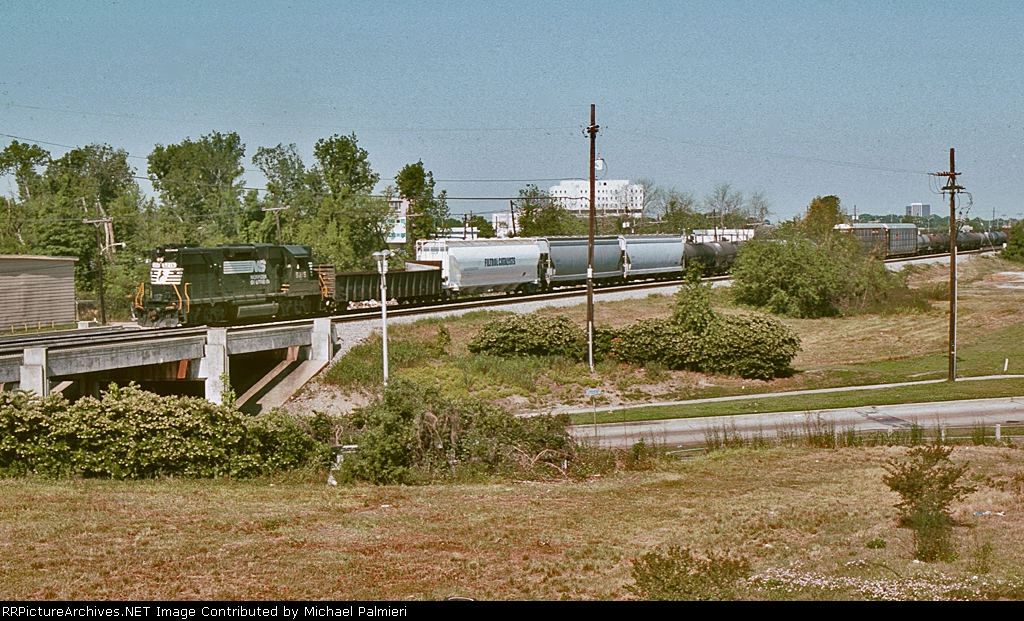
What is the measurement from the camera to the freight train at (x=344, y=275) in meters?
39.6

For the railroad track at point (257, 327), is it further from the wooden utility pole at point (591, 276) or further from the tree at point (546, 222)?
the tree at point (546, 222)

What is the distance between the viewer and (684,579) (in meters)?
11.0

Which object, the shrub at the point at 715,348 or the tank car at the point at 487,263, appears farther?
the tank car at the point at 487,263

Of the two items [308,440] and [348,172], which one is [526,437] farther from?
[348,172]

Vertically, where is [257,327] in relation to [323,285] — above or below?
below

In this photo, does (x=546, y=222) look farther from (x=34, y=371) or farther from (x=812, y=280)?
(x=34, y=371)

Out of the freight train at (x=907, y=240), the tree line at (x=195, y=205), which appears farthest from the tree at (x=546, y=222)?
the freight train at (x=907, y=240)

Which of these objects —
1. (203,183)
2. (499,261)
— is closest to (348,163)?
(203,183)

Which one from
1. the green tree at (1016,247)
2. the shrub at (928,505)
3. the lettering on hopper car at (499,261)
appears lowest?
the shrub at (928,505)

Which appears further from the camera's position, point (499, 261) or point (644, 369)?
point (499, 261)

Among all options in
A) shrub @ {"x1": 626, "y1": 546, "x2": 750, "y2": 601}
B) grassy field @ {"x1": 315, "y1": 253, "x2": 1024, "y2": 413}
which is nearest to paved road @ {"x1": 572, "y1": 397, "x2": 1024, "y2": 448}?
grassy field @ {"x1": 315, "y1": 253, "x2": 1024, "y2": 413}

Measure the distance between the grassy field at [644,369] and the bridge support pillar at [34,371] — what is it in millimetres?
11343

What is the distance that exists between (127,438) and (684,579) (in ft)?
46.0

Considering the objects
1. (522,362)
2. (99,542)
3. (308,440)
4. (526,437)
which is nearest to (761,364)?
(522,362)
